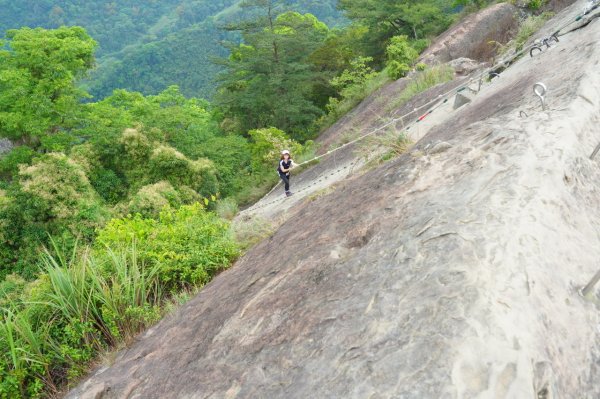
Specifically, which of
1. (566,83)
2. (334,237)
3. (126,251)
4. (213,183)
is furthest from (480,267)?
(213,183)

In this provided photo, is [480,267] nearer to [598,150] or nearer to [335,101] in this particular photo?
[598,150]

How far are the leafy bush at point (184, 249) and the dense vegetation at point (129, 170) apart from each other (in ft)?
0.07

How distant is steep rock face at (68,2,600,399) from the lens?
2.30m

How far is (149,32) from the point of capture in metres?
156

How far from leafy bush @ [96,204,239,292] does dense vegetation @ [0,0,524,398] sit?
0.07 ft

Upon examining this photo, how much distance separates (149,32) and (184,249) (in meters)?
167

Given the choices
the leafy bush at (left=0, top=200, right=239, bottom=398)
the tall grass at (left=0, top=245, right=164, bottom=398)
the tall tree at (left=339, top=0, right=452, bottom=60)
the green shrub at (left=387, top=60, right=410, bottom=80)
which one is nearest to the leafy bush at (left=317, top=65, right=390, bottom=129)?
the green shrub at (left=387, top=60, right=410, bottom=80)

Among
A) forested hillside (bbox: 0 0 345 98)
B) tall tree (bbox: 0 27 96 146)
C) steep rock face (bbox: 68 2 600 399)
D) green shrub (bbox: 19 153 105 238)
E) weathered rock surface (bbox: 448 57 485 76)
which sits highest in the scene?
forested hillside (bbox: 0 0 345 98)

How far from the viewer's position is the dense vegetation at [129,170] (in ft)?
15.5

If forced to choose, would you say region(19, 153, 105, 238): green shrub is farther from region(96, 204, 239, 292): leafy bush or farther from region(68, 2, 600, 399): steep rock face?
region(68, 2, 600, 399): steep rock face

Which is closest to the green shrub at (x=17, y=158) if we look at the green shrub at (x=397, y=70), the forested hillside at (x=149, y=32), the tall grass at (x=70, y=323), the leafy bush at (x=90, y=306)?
the green shrub at (x=397, y=70)

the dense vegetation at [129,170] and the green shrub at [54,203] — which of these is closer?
the dense vegetation at [129,170]

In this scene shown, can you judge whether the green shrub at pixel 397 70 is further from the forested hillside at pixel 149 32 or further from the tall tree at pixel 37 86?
the forested hillside at pixel 149 32

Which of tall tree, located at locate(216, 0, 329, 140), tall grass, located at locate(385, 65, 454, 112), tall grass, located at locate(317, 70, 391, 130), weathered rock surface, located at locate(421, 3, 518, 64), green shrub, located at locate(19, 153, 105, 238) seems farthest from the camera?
tall tree, located at locate(216, 0, 329, 140)
